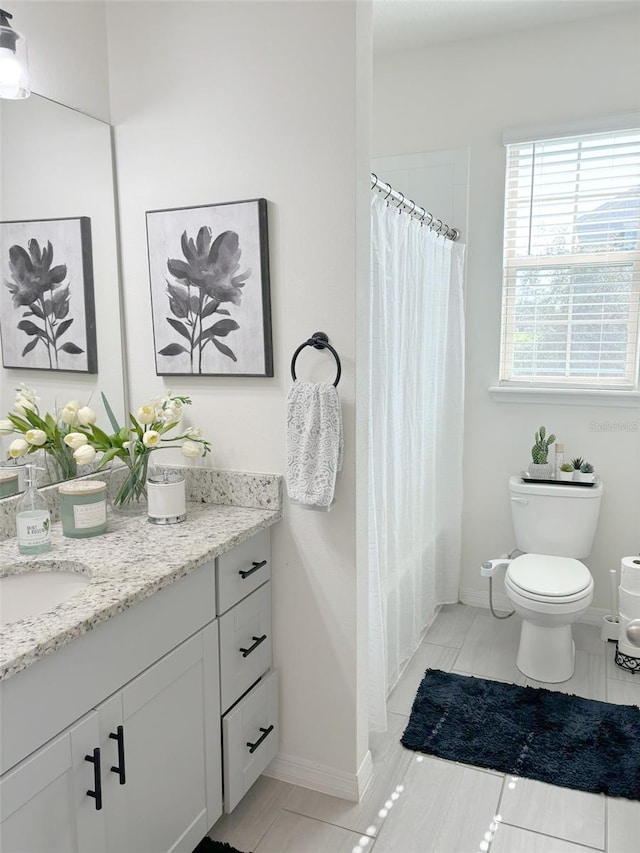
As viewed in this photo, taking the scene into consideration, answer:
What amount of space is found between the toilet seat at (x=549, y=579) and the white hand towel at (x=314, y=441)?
1192 mm

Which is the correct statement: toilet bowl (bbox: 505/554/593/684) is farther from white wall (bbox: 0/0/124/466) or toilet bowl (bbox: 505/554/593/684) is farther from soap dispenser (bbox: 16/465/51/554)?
soap dispenser (bbox: 16/465/51/554)

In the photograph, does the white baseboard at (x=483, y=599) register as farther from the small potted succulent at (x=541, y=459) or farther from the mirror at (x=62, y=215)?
the mirror at (x=62, y=215)

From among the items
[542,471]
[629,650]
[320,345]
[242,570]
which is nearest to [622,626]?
[629,650]

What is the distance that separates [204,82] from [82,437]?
1.09 metres

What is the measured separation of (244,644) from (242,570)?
0.23m

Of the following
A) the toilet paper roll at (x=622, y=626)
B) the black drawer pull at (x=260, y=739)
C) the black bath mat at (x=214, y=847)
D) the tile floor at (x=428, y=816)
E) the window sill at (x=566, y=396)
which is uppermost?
the window sill at (x=566, y=396)

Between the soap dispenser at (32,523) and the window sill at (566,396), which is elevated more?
the window sill at (566,396)

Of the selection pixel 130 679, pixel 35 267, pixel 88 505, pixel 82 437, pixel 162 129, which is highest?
pixel 162 129

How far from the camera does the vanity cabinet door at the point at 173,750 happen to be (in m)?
1.43

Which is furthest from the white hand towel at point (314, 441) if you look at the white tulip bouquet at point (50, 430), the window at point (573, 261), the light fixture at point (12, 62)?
the window at point (573, 261)

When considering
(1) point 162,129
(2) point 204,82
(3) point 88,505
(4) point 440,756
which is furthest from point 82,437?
(4) point 440,756

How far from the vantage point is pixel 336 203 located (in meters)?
1.78

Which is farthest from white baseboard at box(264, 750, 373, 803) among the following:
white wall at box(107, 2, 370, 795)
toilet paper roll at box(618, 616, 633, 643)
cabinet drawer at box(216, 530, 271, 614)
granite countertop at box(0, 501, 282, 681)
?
toilet paper roll at box(618, 616, 633, 643)

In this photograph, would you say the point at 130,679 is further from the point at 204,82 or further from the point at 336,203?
the point at 204,82
